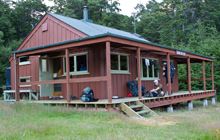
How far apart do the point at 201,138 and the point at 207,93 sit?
13.2m

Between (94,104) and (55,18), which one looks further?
(55,18)

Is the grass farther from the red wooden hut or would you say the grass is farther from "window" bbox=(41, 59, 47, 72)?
"window" bbox=(41, 59, 47, 72)

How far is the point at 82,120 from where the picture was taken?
870cm

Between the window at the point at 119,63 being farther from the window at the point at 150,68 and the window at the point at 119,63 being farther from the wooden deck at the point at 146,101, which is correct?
the window at the point at 150,68

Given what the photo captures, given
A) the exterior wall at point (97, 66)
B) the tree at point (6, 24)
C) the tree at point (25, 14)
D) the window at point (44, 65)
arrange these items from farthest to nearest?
the tree at point (25, 14)
the tree at point (6, 24)
the window at point (44, 65)
the exterior wall at point (97, 66)

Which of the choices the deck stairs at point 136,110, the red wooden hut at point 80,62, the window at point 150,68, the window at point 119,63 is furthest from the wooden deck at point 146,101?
the window at point 150,68

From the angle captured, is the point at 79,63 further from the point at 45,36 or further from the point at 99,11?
the point at 99,11

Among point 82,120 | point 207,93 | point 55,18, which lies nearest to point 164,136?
point 82,120

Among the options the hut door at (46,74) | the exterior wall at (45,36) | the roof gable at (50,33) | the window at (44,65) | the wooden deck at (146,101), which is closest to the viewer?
the wooden deck at (146,101)

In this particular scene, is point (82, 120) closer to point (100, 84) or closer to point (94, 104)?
point (94, 104)

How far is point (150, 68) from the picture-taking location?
16.7m

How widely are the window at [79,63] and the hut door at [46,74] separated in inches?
63.4

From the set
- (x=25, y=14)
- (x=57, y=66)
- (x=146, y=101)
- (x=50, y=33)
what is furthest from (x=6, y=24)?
(x=146, y=101)

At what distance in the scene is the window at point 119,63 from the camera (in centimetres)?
1354
